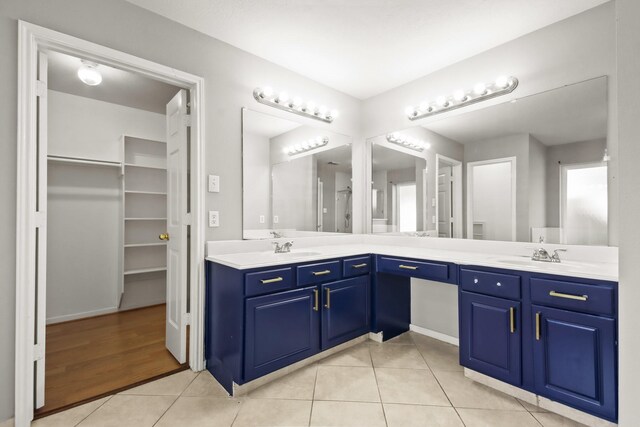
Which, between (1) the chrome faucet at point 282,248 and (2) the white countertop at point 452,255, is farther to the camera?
(1) the chrome faucet at point 282,248

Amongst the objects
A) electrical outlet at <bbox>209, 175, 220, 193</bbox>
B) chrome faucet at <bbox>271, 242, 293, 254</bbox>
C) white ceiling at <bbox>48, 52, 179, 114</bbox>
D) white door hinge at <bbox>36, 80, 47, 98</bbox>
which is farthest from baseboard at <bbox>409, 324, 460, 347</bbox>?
white ceiling at <bbox>48, 52, 179, 114</bbox>

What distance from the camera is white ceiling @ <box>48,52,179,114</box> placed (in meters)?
2.57

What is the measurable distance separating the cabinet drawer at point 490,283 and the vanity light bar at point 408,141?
1.36m

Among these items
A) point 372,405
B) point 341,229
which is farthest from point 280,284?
point 341,229

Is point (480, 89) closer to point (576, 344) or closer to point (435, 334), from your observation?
point (576, 344)

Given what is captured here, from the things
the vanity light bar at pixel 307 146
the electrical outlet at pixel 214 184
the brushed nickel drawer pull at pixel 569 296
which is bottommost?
the brushed nickel drawer pull at pixel 569 296

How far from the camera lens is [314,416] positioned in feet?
5.31

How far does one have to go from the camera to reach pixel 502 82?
7.38ft

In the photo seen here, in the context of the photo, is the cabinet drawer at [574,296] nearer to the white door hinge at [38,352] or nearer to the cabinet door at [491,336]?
the cabinet door at [491,336]

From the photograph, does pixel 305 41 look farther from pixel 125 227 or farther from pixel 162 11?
pixel 125 227

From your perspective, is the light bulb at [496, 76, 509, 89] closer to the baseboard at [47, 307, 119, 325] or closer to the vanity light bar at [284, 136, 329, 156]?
the vanity light bar at [284, 136, 329, 156]

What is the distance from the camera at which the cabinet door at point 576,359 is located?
4.67 ft

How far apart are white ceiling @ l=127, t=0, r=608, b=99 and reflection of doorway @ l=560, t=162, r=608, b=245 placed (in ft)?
3.49

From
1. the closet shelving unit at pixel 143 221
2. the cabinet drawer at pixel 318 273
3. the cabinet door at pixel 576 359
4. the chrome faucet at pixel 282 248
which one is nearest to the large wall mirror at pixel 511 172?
the cabinet door at pixel 576 359
